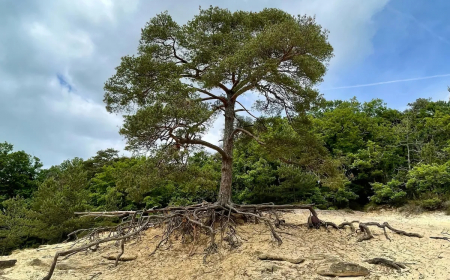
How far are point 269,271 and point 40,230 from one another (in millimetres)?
14410

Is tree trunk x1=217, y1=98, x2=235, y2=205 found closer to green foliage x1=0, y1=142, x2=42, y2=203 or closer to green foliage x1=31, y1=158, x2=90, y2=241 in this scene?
green foliage x1=31, y1=158, x2=90, y2=241

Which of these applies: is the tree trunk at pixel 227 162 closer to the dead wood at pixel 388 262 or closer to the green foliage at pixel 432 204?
the dead wood at pixel 388 262

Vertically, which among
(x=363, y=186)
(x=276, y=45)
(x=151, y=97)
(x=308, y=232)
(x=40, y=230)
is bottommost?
(x=40, y=230)

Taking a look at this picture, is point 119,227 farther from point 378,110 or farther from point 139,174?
point 378,110

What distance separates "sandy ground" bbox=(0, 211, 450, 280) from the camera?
4.84m

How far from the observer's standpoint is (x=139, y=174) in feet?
23.0

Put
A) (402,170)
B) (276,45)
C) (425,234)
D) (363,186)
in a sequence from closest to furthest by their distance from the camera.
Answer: (276,45) < (425,234) < (402,170) < (363,186)

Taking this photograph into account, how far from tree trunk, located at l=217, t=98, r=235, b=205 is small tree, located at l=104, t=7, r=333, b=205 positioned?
0.03 m

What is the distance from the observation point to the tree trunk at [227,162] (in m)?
7.83

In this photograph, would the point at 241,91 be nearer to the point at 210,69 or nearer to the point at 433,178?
the point at 210,69

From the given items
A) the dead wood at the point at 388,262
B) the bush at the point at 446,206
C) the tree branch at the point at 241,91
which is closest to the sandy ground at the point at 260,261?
the dead wood at the point at 388,262

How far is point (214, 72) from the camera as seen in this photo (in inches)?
264

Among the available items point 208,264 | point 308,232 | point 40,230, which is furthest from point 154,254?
point 40,230

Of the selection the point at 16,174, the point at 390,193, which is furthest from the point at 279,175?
the point at 16,174
